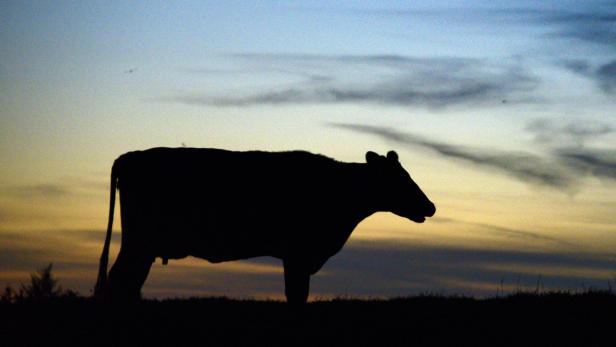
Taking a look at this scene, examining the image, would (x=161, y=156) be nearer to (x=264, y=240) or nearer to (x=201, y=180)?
(x=201, y=180)

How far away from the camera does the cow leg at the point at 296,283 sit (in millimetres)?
15734

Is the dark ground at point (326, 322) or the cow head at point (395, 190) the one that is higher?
the cow head at point (395, 190)

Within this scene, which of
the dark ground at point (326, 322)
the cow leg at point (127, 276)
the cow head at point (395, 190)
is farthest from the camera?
the cow head at point (395, 190)

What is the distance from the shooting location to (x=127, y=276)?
16312 millimetres

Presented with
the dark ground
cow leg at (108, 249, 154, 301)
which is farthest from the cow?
the dark ground

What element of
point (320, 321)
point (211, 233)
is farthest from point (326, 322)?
point (211, 233)

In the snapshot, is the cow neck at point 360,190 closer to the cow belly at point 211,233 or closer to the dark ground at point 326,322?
the cow belly at point 211,233

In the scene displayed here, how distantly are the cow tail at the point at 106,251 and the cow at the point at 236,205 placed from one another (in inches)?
0.8

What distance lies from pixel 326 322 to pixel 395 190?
10.7 feet

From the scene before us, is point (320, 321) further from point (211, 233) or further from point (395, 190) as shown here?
point (395, 190)

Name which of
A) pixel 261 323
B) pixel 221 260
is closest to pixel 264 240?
pixel 221 260

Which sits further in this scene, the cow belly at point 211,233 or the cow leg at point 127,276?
the cow belly at point 211,233

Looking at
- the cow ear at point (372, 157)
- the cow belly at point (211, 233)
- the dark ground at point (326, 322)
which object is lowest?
the dark ground at point (326, 322)

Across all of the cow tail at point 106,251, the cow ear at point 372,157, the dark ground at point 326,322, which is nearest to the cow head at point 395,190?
the cow ear at point 372,157
